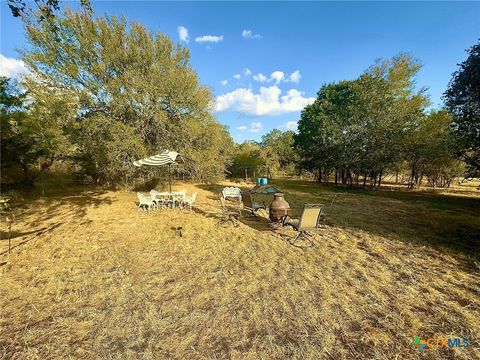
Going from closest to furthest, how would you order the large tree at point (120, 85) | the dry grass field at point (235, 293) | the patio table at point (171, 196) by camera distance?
the dry grass field at point (235, 293)
the patio table at point (171, 196)
the large tree at point (120, 85)

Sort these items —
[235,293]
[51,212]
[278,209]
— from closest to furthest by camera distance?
[235,293] < [278,209] < [51,212]

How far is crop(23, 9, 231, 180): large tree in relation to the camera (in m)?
10.8

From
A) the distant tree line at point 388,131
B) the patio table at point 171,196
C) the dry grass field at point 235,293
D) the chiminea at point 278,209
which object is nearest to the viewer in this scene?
the dry grass field at point 235,293

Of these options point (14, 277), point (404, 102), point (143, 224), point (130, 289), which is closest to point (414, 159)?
point (404, 102)

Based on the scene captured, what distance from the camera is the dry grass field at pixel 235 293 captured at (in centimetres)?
290

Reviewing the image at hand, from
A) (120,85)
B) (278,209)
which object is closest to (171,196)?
(278,209)

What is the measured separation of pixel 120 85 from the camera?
11.1m

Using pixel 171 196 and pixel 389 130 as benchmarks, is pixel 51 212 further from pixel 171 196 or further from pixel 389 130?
pixel 389 130

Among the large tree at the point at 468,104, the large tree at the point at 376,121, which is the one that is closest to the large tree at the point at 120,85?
the large tree at the point at 468,104

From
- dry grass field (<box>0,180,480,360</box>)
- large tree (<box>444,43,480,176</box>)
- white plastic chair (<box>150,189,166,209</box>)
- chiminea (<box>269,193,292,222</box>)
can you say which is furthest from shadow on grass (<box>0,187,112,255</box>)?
large tree (<box>444,43,480,176</box>)

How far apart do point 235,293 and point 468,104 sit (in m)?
13.6

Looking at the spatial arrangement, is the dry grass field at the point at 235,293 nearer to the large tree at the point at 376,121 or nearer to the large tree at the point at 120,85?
the large tree at the point at 120,85

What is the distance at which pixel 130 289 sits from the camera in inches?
166

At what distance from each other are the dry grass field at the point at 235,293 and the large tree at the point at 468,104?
500 centimetres
